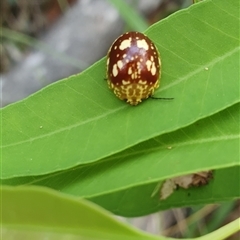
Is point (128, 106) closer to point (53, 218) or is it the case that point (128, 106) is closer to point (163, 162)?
point (163, 162)

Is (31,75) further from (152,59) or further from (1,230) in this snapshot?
(1,230)

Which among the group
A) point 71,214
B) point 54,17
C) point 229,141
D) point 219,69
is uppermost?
point 54,17

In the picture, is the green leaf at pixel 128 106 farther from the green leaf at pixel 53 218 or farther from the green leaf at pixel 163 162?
the green leaf at pixel 53 218

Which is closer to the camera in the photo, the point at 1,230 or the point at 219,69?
the point at 1,230

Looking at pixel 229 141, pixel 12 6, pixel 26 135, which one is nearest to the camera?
pixel 229 141

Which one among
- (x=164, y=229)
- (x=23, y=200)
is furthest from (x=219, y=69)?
(x=164, y=229)

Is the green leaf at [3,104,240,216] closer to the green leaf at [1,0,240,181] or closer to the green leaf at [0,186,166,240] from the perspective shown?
the green leaf at [1,0,240,181]

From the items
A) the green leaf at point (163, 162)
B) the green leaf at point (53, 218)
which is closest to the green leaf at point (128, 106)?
the green leaf at point (163, 162)

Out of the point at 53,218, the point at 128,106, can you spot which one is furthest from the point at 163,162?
the point at 53,218
